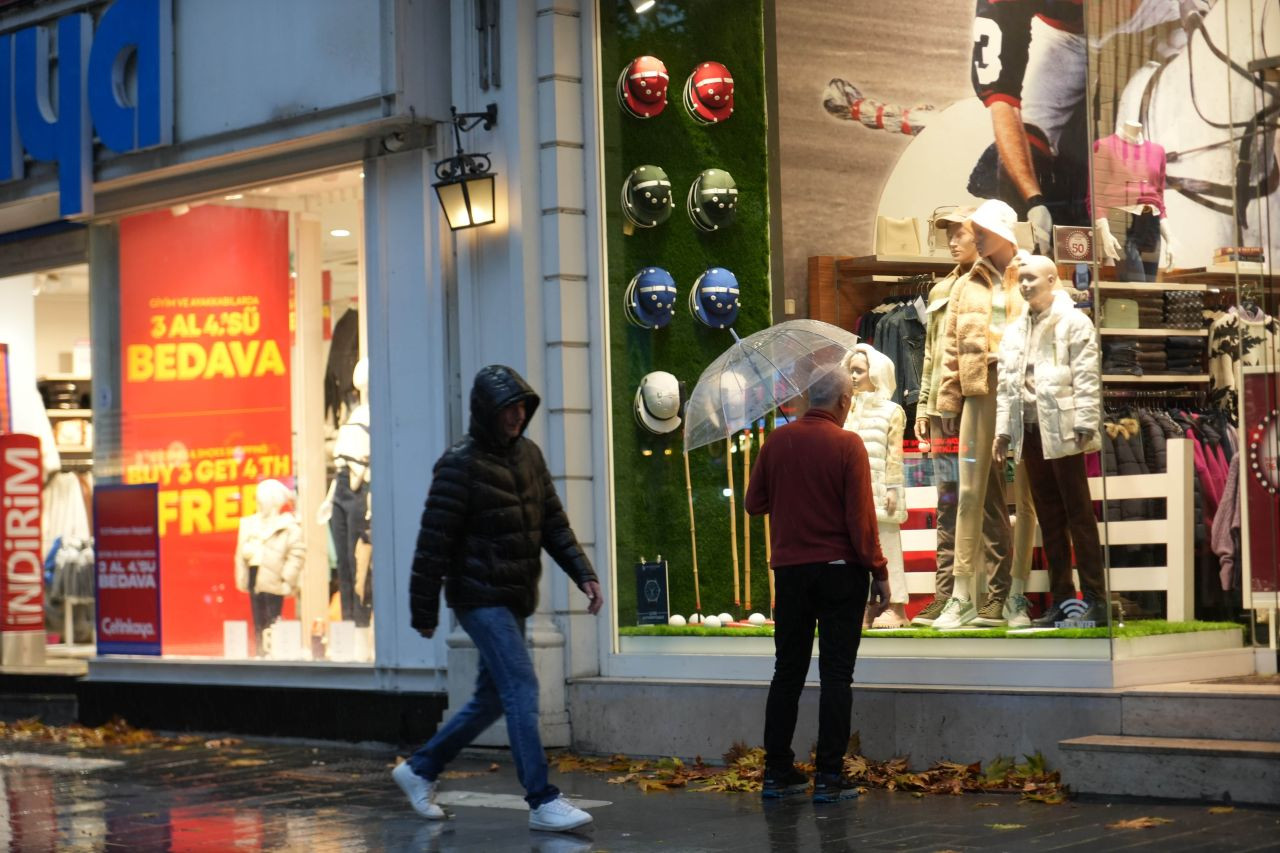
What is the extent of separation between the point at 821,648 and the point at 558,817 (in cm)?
146

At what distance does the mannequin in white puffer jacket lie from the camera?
34.4 feet

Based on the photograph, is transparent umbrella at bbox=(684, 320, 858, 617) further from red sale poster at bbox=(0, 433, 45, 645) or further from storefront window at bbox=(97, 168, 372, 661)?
red sale poster at bbox=(0, 433, 45, 645)

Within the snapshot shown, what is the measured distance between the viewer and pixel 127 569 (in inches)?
564

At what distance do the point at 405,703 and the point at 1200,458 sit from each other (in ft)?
16.4

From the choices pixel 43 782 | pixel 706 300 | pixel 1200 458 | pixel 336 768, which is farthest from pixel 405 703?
pixel 1200 458

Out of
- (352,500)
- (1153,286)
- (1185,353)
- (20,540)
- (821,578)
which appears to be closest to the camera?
(821,578)

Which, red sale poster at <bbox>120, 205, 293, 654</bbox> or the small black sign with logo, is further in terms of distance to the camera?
red sale poster at <bbox>120, 205, 293, 654</bbox>

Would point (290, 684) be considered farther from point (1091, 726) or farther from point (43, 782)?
point (1091, 726)

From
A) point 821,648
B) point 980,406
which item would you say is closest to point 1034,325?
point 980,406

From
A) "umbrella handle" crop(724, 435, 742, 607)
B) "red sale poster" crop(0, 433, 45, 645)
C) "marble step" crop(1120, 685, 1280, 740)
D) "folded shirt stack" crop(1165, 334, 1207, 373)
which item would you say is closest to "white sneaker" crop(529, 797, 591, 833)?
"marble step" crop(1120, 685, 1280, 740)

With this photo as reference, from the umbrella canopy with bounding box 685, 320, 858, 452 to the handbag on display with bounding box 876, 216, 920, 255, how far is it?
1.70 meters

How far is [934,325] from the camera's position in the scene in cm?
1055

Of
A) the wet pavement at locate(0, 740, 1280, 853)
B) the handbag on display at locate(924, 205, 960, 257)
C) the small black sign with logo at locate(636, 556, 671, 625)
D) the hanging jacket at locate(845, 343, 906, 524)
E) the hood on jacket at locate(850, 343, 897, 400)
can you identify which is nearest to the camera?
the wet pavement at locate(0, 740, 1280, 853)

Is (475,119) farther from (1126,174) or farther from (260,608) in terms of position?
(260,608)
